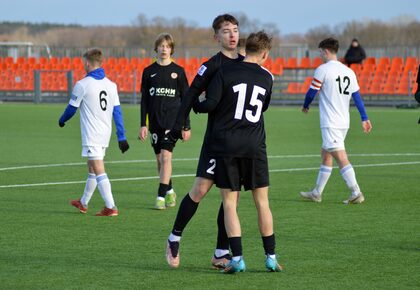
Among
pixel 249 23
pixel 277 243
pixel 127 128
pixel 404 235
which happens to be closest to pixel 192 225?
pixel 277 243

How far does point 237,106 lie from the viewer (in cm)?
793

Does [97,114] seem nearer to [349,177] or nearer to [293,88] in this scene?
[349,177]

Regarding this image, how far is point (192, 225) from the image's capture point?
Result: 10.7 m

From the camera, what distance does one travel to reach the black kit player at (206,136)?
26.6 ft

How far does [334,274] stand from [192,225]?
2911mm

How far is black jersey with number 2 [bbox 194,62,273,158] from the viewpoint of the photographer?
7.91m

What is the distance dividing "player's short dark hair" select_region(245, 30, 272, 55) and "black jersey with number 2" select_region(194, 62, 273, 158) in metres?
0.12

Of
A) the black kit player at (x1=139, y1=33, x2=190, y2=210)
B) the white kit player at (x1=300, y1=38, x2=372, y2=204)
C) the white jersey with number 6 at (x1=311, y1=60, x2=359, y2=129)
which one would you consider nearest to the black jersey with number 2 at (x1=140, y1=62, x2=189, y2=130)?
the black kit player at (x1=139, y1=33, x2=190, y2=210)

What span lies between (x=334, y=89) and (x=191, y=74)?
26522 mm

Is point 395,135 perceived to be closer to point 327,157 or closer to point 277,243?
point 327,157


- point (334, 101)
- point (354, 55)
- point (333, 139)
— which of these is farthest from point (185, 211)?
point (354, 55)

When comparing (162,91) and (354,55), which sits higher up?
(162,91)

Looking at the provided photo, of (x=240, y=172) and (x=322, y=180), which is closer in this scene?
(x=240, y=172)

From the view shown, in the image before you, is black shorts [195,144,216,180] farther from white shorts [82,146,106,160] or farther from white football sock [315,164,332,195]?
white football sock [315,164,332,195]
